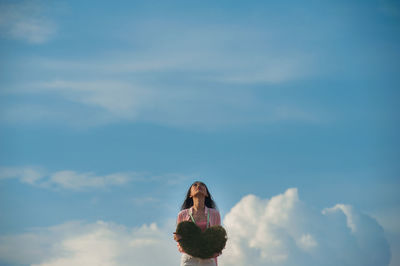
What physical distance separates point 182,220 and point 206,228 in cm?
72

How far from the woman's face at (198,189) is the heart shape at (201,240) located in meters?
0.93

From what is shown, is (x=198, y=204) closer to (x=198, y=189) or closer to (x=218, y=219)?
(x=198, y=189)

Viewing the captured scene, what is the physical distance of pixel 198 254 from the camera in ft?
48.1

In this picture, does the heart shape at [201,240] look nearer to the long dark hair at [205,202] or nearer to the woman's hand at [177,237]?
the woman's hand at [177,237]

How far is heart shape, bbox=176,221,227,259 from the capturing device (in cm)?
1462

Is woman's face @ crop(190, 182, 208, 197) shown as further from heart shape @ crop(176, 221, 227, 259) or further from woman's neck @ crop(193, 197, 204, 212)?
heart shape @ crop(176, 221, 227, 259)

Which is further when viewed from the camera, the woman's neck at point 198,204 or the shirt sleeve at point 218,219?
the woman's neck at point 198,204

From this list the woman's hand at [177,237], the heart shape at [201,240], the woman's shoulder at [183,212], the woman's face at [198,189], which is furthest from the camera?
the woman's shoulder at [183,212]

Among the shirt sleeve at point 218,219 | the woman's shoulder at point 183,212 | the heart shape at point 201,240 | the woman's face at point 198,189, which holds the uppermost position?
the woman's face at point 198,189

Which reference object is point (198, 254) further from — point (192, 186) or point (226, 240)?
point (192, 186)

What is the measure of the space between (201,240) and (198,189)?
139 cm

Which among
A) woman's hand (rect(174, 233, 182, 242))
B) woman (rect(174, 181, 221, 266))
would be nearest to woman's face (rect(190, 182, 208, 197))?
woman (rect(174, 181, 221, 266))

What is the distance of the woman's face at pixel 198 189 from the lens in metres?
15.5

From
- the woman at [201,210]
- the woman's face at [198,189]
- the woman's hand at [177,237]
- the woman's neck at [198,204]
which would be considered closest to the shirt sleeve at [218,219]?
the woman at [201,210]
